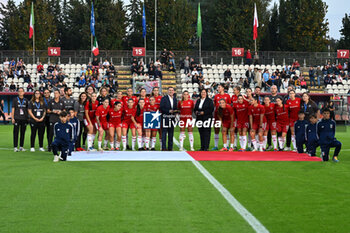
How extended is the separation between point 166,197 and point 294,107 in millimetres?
8673

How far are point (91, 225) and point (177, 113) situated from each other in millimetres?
9407

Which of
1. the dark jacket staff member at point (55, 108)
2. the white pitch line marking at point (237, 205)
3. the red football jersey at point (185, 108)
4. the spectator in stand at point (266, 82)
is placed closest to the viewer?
the white pitch line marking at point (237, 205)

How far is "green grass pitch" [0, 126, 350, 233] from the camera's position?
6.15 metres

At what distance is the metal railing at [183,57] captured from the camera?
41.6m

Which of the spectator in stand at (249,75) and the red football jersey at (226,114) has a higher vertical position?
the spectator in stand at (249,75)

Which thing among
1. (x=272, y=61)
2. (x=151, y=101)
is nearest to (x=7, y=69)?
(x=272, y=61)

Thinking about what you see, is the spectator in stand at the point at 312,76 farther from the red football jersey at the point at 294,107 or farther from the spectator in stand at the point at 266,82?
the red football jersey at the point at 294,107

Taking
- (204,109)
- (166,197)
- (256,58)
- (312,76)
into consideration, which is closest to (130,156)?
(204,109)

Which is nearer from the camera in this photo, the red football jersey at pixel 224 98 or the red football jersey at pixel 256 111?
the red football jersey at pixel 256 111

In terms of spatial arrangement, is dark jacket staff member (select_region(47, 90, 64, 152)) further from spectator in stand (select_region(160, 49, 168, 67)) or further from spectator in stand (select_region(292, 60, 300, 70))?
spectator in stand (select_region(292, 60, 300, 70))

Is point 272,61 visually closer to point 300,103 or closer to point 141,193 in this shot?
point 300,103

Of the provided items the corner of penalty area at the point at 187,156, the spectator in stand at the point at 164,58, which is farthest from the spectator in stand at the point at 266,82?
the corner of penalty area at the point at 187,156

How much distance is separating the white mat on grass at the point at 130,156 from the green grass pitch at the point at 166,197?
3.31ft

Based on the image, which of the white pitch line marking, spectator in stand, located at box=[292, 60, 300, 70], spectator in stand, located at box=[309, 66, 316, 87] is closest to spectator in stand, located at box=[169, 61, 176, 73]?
spectator in stand, located at box=[292, 60, 300, 70]
